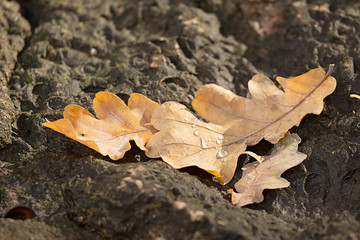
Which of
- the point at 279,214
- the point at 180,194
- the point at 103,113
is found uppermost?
the point at 103,113

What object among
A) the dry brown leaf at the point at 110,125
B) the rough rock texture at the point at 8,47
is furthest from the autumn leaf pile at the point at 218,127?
the rough rock texture at the point at 8,47

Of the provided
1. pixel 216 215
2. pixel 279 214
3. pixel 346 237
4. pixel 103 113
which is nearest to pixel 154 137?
pixel 103 113

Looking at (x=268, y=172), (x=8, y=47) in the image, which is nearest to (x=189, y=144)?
(x=268, y=172)

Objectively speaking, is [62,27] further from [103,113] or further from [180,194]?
[180,194]

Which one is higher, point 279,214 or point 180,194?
point 180,194

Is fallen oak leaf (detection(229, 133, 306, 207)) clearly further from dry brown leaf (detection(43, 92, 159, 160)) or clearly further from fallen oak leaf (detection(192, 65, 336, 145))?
dry brown leaf (detection(43, 92, 159, 160))

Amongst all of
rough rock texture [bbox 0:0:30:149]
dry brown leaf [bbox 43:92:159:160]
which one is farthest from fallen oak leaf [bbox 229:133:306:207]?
rough rock texture [bbox 0:0:30:149]
